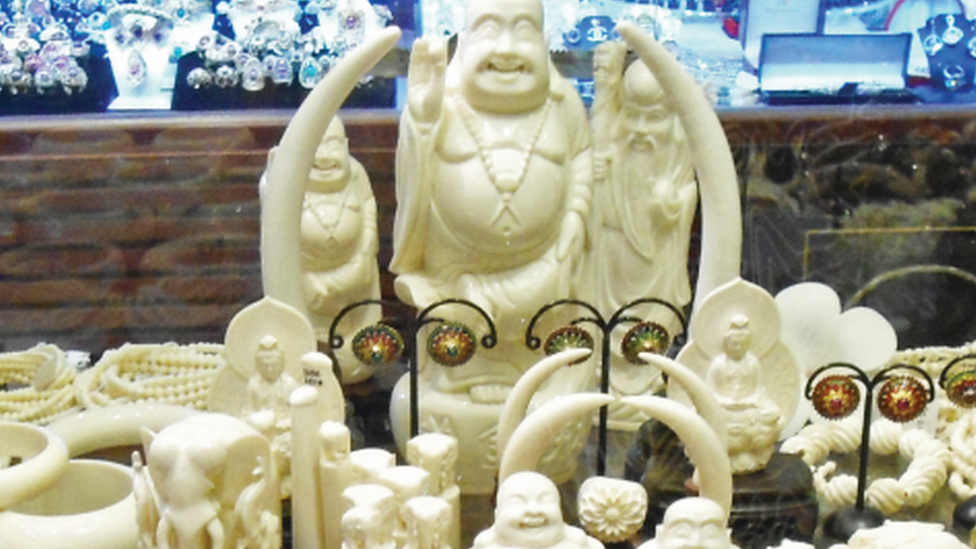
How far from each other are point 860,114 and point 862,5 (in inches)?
8.1

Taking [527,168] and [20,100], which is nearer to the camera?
[527,168]

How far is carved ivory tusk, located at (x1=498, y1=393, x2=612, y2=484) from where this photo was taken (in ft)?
3.43

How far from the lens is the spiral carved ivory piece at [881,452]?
1442mm

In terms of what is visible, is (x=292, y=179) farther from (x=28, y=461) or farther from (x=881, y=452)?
(x=881, y=452)

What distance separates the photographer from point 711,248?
142 centimetres

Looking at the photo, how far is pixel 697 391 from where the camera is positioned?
1.16 meters

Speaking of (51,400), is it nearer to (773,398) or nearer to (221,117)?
(221,117)

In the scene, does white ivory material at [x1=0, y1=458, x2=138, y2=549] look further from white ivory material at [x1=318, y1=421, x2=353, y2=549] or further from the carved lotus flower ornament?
the carved lotus flower ornament

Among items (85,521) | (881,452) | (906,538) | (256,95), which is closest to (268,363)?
(85,521)

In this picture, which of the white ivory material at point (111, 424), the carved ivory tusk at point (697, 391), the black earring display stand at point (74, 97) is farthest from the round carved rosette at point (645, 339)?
the black earring display stand at point (74, 97)

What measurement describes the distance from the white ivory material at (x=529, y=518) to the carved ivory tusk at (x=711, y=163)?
0.50 m

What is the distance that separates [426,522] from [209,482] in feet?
0.70

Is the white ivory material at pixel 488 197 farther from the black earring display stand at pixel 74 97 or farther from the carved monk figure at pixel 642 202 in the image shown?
the black earring display stand at pixel 74 97

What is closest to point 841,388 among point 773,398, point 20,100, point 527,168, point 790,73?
point 773,398
